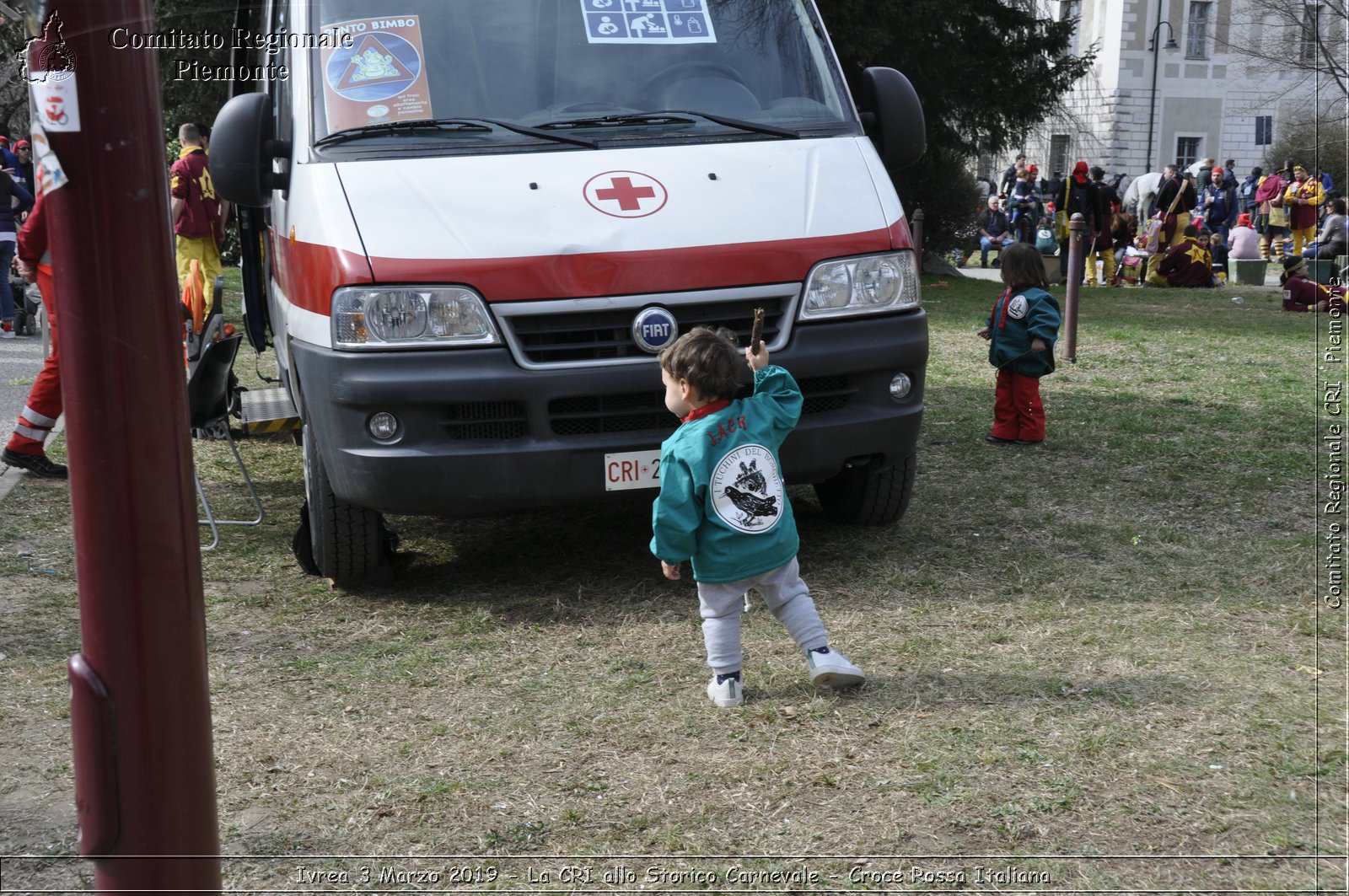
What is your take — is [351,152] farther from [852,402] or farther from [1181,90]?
[1181,90]

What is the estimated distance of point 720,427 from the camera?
4133 millimetres

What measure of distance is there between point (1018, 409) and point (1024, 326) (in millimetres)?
578

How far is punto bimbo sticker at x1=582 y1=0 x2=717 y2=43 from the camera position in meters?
5.58

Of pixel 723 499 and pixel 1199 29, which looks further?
pixel 1199 29

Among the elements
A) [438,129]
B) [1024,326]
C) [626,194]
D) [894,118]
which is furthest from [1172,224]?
[438,129]

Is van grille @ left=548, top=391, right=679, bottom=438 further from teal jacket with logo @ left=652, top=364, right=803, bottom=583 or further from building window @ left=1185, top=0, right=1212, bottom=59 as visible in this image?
building window @ left=1185, top=0, right=1212, bottom=59

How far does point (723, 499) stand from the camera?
13.4 ft

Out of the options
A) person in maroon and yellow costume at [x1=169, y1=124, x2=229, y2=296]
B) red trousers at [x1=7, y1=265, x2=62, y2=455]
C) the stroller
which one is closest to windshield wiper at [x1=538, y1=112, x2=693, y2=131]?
red trousers at [x1=7, y1=265, x2=62, y2=455]

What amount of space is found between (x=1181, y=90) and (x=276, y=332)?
49.3 meters

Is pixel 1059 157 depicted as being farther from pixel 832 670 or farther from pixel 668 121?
Result: pixel 832 670

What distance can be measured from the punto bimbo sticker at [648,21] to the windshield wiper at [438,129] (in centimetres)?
59

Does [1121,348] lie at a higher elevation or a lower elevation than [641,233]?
lower

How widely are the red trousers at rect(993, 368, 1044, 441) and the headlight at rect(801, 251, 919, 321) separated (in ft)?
9.18

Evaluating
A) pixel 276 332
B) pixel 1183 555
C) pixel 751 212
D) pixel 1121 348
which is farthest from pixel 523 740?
pixel 1121 348
